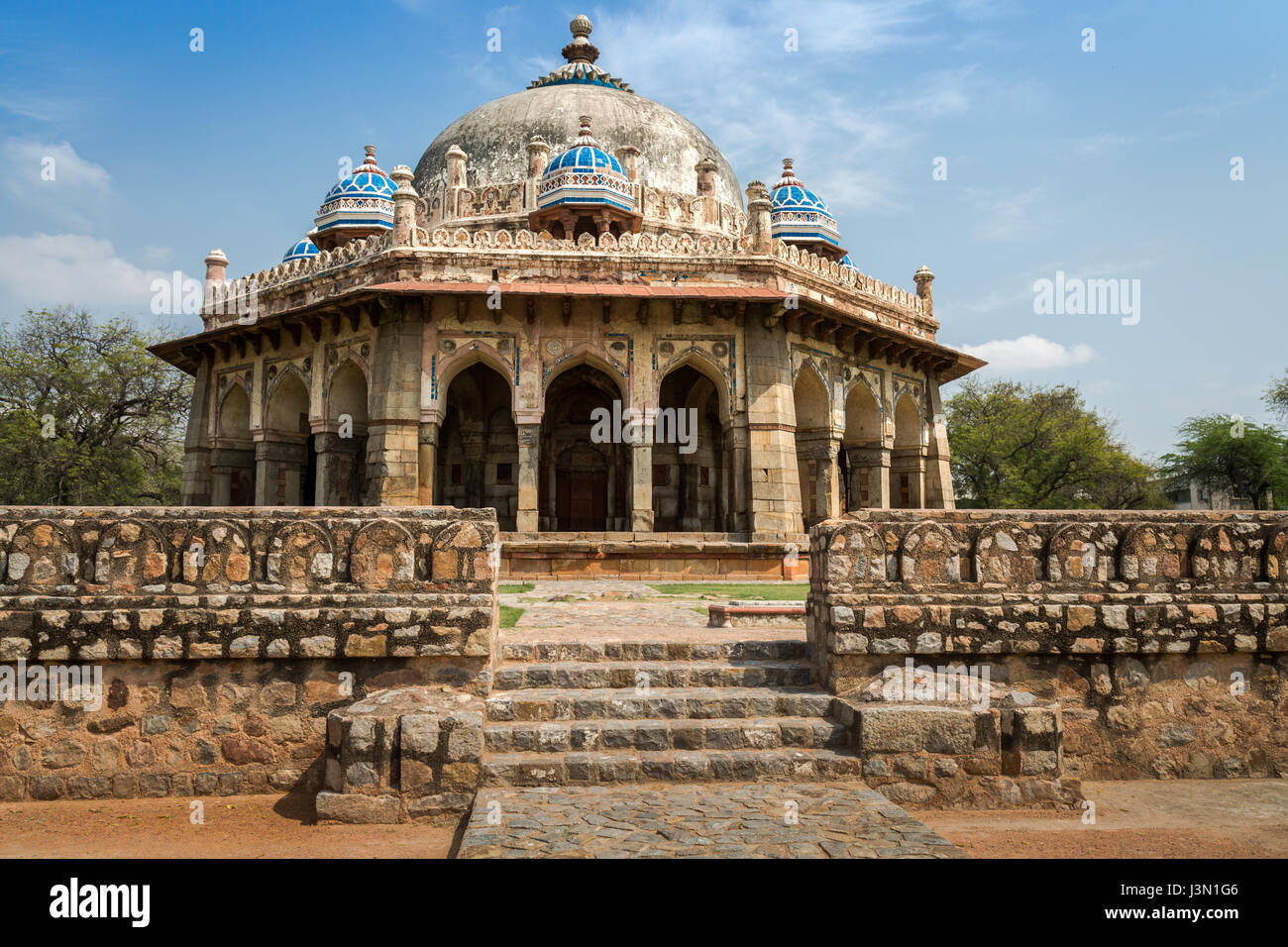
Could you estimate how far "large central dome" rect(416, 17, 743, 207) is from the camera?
973 inches

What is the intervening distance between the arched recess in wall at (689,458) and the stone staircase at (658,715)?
13.8 metres

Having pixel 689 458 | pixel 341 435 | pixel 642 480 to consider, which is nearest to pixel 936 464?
pixel 689 458

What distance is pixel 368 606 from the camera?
5.22m

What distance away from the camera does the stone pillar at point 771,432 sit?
1650 centimetres

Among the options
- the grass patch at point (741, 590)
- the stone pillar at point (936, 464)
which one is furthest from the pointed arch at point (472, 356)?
the stone pillar at point (936, 464)

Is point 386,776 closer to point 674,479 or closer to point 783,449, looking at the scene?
point 783,449

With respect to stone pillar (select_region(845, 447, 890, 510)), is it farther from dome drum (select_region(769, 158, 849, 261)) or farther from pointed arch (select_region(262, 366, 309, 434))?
pointed arch (select_region(262, 366, 309, 434))

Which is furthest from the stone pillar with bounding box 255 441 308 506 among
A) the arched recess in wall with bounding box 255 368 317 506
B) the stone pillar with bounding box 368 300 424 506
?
the stone pillar with bounding box 368 300 424 506

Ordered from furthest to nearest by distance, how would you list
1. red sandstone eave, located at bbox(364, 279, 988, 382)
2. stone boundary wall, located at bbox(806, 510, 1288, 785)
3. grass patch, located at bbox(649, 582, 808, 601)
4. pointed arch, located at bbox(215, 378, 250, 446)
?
pointed arch, located at bbox(215, 378, 250, 446), red sandstone eave, located at bbox(364, 279, 988, 382), grass patch, located at bbox(649, 582, 808, 601), stone boundary wall, located at bbox(806, 510, 1288, 785)

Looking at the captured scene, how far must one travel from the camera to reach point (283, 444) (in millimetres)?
19344

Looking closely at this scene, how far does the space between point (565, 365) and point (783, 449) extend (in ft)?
14.4

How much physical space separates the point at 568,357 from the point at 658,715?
12.2 m

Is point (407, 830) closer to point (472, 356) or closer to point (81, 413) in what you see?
point (472, 356)

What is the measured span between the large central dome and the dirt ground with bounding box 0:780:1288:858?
2104cm
